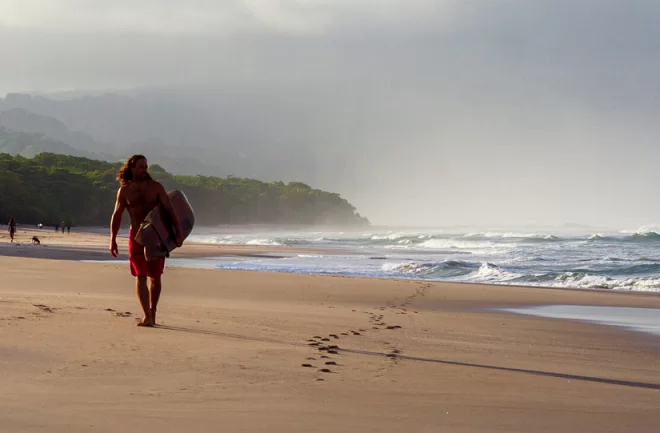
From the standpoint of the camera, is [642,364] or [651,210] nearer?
[642,364]

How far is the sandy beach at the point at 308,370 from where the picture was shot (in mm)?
4316

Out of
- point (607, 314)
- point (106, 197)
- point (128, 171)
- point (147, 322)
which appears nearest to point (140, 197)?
point (128, 171)

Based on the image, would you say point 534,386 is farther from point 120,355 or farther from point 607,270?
point 607,270

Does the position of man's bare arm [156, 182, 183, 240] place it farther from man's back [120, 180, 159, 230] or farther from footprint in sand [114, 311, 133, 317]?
footprint in sand [114, 311, 133, 317]

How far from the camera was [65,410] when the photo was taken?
419 centimetres

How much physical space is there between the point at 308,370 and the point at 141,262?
2.32 m

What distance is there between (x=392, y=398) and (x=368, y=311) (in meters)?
5.49

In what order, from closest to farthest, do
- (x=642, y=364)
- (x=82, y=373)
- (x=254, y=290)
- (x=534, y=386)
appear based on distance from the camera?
(x=82, y=373), (x=534, y=386), (x=642, y=364), (x=254, y=290)

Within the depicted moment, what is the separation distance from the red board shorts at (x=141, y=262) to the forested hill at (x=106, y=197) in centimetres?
3520

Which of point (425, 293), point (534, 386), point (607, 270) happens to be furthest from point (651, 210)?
point (534, 386)

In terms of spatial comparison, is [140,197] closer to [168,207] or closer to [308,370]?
[168,207]

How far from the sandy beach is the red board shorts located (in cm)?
49

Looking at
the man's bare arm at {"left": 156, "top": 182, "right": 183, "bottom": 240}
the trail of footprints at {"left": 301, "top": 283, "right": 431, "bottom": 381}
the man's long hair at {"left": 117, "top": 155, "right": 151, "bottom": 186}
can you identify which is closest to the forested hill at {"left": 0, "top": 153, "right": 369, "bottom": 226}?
the trail of footprints at {"left": 301, "top": 283, "right": 431, "bottom": 381}

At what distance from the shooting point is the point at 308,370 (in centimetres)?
567
